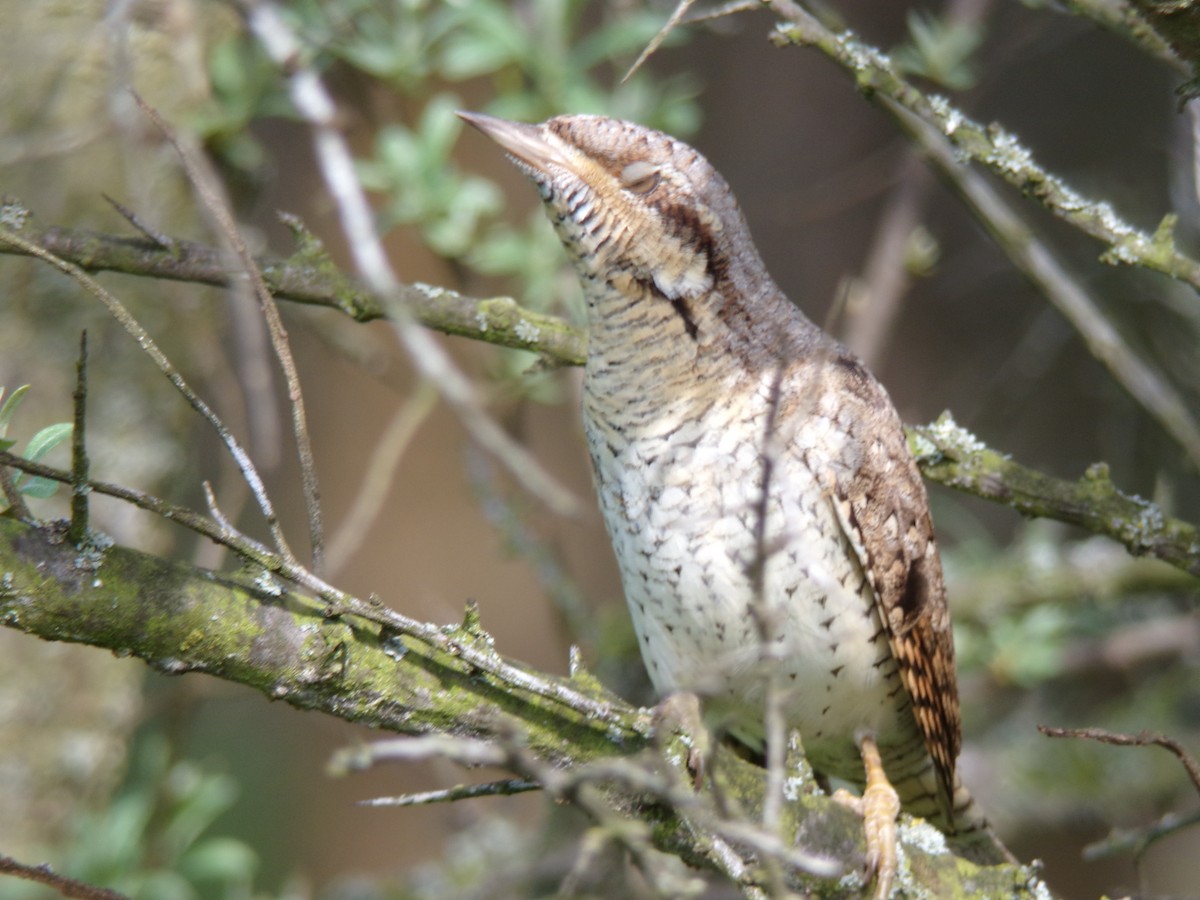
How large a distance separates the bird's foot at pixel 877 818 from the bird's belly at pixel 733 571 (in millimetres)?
147

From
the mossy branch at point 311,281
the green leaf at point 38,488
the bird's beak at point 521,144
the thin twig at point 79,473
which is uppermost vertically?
the bird's beak at point 521,144

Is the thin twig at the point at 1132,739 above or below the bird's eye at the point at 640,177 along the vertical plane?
below

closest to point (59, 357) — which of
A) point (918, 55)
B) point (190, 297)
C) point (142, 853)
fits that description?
point (190, 297)

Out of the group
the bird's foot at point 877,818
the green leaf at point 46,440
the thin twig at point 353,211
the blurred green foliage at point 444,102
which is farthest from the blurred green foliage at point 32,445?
the blurred green foliage at point 444,102

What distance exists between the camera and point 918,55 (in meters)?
3.01

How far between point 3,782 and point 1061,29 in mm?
4550

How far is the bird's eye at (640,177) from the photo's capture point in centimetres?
212

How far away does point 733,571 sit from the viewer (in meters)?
2.14

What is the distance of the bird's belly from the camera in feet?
6.99

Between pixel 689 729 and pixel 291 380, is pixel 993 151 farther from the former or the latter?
pixel 291 380

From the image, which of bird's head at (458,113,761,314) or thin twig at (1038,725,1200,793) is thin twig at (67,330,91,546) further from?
thin twig at (1038,725,1200,793)

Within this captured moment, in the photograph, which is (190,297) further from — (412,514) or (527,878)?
(412,514)

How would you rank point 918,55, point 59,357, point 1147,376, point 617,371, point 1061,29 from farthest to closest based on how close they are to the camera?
point 1061,29 → point 59,357 → point 918,55 → point 1147,376 → point 617,371

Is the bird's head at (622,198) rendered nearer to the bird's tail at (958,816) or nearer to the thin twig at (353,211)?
the thin twig at (353,211)
